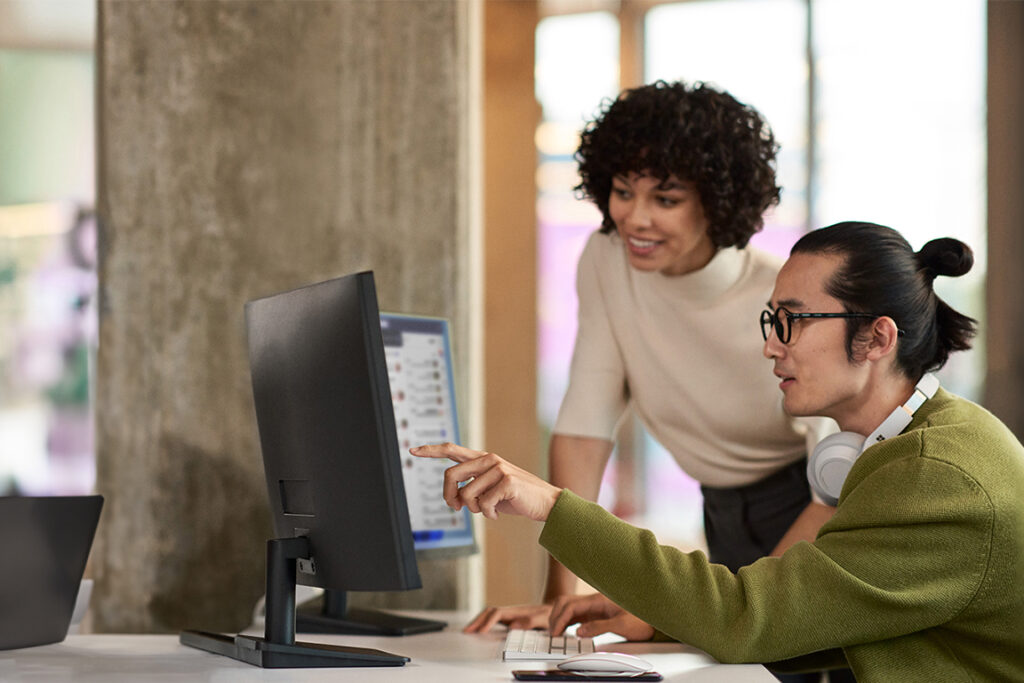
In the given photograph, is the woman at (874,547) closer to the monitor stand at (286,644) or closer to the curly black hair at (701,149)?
the monitor stand at (286,644)

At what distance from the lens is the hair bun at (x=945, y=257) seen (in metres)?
1.57

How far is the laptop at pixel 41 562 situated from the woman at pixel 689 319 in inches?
36.4

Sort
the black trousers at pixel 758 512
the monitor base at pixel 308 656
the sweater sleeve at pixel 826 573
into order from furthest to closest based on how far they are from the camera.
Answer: the black trousers at pixel 758 512, the monitor base at pixel 308 656, the sweater sleeve at pixel 826 573

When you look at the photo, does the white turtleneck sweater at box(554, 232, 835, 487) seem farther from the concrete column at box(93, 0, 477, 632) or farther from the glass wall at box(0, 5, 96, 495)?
the glass wall at box(0, 5, 96, 495)

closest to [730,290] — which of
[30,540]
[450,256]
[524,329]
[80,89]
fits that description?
[450,256]

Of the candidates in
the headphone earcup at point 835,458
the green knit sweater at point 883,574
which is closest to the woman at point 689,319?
the headphone earcup at point 835,458

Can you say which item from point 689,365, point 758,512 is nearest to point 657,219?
point 689,365

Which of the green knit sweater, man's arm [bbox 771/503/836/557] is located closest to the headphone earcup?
the green knit sweater

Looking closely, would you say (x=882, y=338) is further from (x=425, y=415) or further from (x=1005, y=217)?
(x=1005, y=217)

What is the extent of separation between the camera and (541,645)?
1616 millimetres

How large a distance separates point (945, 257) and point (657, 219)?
0.71 m

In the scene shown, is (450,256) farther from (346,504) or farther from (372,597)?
(346,504)

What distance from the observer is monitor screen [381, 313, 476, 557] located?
6.89 feet

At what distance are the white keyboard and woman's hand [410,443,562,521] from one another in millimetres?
220
